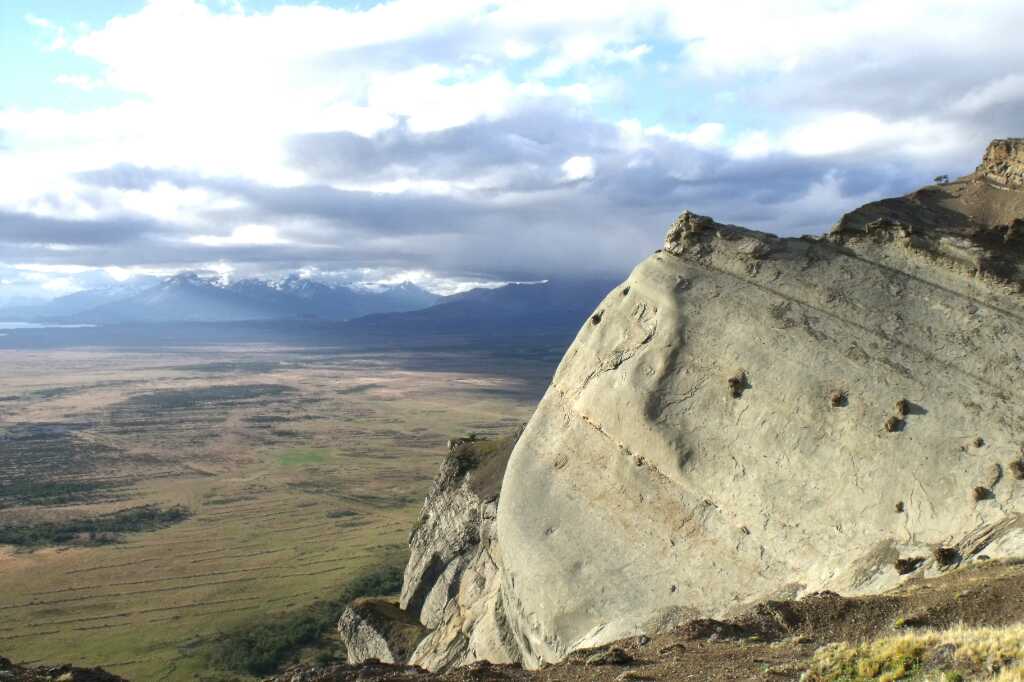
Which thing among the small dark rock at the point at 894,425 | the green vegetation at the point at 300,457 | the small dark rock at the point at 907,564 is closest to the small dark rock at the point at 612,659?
the small dark rock at the point at 907,564

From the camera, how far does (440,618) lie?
105 feet

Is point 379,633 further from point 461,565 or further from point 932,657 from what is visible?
point 932,657

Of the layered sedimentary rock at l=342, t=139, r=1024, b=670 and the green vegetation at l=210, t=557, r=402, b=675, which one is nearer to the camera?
the layered sedimentary rock at l=342, t=139, r=1024, b=670

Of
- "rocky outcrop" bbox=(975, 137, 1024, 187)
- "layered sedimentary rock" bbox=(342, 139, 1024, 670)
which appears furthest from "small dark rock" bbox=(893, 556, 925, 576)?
"rocky outcrop" bbox=(975, 137, 1024, 187)

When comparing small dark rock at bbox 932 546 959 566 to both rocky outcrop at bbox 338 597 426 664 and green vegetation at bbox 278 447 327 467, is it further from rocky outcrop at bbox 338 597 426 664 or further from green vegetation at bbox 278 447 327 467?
green vegetation at bbox 278 447 327 467

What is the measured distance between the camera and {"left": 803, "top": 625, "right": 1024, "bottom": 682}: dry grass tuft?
1207 centimetres

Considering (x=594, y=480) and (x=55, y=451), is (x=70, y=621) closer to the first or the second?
(x=594, y=480)

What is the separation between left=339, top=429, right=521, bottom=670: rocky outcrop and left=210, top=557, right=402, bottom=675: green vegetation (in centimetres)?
1812

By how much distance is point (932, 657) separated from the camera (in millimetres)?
12969

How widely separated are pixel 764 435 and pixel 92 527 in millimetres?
86010

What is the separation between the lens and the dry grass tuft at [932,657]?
39.6 ft

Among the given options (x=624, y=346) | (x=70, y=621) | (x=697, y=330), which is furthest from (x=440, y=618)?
(x=70, y=621)

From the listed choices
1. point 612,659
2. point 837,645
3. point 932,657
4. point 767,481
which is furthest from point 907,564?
point 612,659

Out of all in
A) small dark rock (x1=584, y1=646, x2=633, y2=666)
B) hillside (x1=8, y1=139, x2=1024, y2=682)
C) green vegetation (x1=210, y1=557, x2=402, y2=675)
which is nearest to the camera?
hillside (x1=8, y1=139, x2=1024, y2=682)
